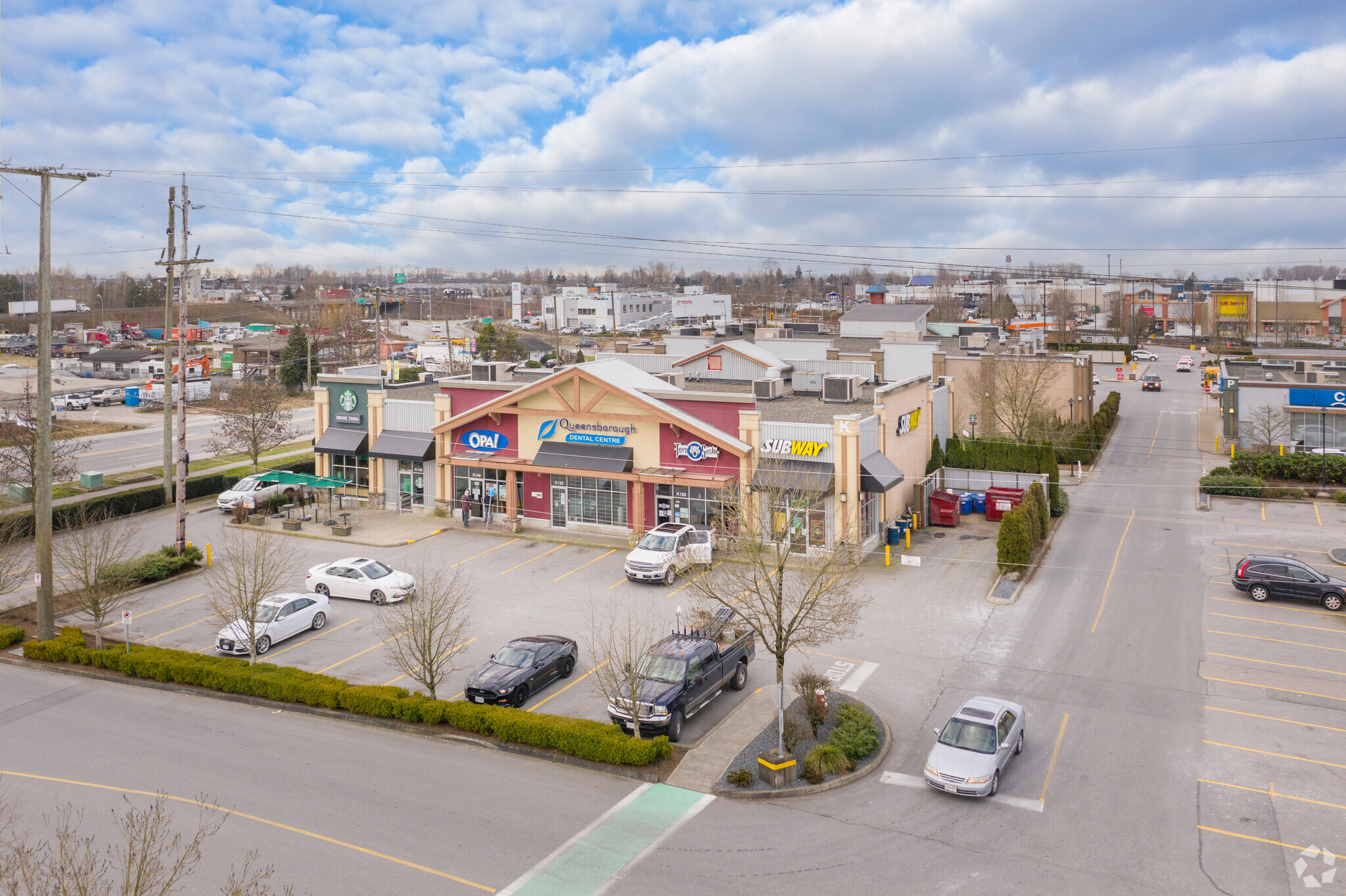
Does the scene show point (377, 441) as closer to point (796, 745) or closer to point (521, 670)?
point (521, 670)

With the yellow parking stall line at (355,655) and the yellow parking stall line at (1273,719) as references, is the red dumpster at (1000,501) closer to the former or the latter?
the yellow parking stall line at (1273,719)

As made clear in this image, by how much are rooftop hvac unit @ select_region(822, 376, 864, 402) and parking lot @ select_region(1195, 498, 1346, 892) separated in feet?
48.9

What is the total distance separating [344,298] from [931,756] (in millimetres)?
181398

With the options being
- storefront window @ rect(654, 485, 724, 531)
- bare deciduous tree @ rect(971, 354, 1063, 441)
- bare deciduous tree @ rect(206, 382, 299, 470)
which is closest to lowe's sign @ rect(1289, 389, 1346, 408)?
bare deciduous tree @ rect(971, 354, 1063, 441)

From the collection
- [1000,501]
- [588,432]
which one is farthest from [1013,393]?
[588,432]

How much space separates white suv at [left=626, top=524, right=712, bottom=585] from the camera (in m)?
32.0

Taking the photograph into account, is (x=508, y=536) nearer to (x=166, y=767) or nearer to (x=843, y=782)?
(x=166, y=767)

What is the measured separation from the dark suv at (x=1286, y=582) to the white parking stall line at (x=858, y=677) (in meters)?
13.4

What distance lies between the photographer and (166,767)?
19328 millimetres

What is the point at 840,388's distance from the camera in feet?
135

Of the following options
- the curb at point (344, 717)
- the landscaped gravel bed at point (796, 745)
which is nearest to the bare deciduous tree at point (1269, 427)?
the landscaped gravel bed at point (796, 745)

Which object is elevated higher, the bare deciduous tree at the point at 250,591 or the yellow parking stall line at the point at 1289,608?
the bare deciduous tree at the point at 250,591

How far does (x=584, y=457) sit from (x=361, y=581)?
1093 centimetres

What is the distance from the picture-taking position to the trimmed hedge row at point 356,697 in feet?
64.0
